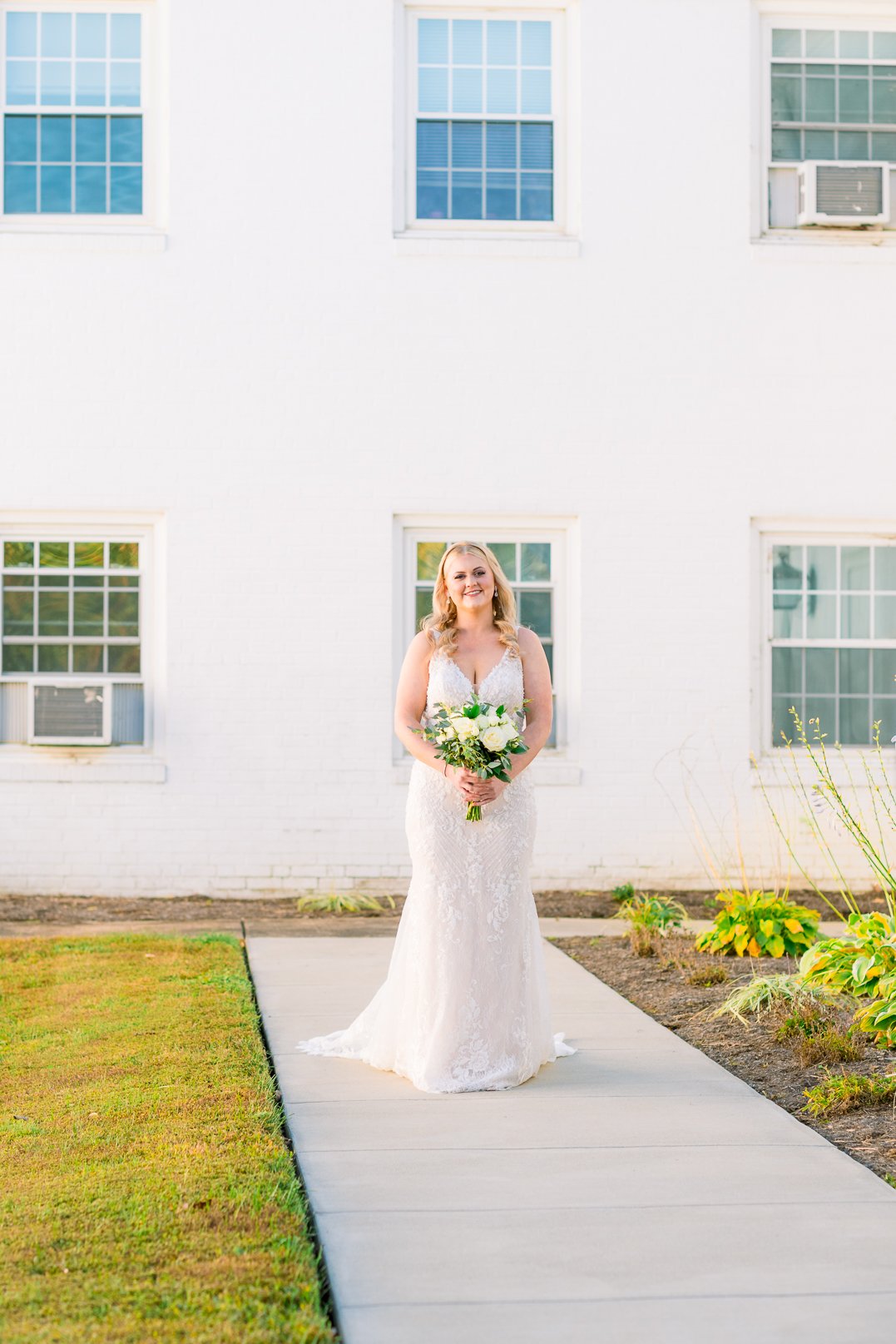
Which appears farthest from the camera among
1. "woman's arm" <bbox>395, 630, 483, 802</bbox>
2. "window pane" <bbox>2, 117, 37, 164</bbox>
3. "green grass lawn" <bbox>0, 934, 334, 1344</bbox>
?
"window pane" <bbox>2, 117, 37, 164</bbox>

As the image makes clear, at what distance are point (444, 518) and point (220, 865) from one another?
301cm

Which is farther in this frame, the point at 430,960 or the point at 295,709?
the point at 295,709

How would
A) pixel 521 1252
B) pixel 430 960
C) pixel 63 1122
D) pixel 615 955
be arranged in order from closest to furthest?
1. pixel 521 1252
2. pixel 63 1122
3. pixel 430 960
4. pixel 615 955

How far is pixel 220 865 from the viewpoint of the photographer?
34.9 feet

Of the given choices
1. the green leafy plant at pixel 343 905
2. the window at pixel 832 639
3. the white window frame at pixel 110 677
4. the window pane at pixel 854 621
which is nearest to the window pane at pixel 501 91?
the window at pixel 832 639

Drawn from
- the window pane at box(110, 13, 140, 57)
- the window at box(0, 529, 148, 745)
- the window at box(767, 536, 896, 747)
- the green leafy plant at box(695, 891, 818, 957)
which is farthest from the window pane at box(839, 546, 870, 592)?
the window pane at box(110, 13, 140, 57)

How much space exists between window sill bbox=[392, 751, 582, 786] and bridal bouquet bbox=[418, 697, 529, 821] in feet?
16.3

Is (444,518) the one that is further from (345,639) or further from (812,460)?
(812,460)

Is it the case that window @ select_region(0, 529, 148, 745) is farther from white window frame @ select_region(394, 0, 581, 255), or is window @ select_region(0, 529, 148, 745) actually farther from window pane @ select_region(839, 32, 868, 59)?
window pane @ select_region(839, 32, 868, 59)

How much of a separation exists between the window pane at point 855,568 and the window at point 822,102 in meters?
2.48

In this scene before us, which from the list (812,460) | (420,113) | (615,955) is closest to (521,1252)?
(615,955)

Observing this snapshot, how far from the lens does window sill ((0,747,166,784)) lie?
1059 cm

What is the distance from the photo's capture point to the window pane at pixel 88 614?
35.4ft

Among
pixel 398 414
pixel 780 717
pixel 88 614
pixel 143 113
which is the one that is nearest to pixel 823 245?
pixel 398 414
